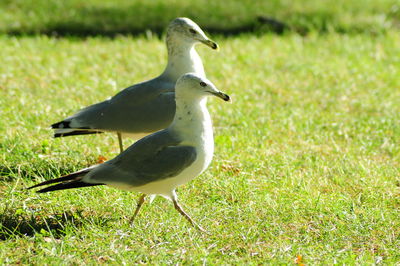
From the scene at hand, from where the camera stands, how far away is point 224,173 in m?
4.93

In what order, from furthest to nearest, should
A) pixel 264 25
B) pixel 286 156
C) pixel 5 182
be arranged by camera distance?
1. pixel 264 25
2. pixel 286 156
3. pixel 5 182

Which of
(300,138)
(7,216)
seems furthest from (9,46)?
(7,216)

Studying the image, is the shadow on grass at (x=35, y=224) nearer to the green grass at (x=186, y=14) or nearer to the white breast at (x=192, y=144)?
the white breast at (x=192, y=144)

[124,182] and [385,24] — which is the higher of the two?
[385,24]

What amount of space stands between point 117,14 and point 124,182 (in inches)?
264

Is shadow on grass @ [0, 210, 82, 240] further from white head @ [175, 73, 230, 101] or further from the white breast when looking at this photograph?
white head @ [175, 73, 230, 101]

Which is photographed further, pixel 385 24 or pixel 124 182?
pixel 385 24

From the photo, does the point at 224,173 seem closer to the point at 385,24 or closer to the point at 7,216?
the point at 7,216

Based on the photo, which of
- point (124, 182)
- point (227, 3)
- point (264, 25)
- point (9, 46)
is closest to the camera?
point (124, 182)

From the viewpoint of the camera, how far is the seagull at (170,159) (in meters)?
3.90

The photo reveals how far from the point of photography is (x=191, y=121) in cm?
400

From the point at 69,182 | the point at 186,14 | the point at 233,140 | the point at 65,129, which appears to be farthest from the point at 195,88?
the point at 186,14

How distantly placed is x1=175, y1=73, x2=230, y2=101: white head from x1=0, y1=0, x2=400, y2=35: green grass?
5698mm

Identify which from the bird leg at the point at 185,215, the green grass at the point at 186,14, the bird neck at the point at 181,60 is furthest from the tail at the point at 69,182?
the green grass at the point at 186,14
